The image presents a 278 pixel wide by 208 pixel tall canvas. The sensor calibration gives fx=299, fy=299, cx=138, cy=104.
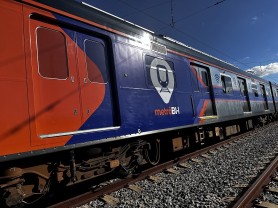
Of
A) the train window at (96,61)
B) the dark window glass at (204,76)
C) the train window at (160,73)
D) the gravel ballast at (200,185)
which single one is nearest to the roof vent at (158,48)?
the train window at (160,73)

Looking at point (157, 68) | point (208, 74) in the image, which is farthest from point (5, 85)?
point (208, 74)

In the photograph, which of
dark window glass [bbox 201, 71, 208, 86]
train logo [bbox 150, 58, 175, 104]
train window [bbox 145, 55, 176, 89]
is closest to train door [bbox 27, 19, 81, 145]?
train window [bbox 145, 55, 176, 89]

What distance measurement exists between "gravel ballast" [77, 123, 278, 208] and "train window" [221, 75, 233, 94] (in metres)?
4.17

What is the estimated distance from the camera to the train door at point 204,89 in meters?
9.81

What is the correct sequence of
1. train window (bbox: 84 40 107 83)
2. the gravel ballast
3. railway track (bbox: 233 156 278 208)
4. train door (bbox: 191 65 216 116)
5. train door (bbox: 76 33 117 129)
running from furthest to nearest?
train door (bbox: 191 65 216 116), train window (bbox: 84 40 107 83), train door (bbox: 76 33 117 129), the gravel ballast, railway track (bbox: 233 156 278 208)

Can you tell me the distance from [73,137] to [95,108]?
2.61 ft

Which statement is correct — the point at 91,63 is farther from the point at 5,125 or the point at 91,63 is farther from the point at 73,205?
the point at 73,205

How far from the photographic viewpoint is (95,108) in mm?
5492

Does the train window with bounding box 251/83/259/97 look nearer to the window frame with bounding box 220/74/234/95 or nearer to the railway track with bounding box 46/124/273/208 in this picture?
the window frame with bounding box 220/74/234/95

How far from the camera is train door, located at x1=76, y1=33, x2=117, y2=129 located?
5.33m

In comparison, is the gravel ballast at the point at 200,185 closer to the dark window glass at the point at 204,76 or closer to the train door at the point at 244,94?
the dark window glass at the point at 204,76

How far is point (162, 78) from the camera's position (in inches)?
304

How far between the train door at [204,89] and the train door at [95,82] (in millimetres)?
4240

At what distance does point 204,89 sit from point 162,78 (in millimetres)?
3028
